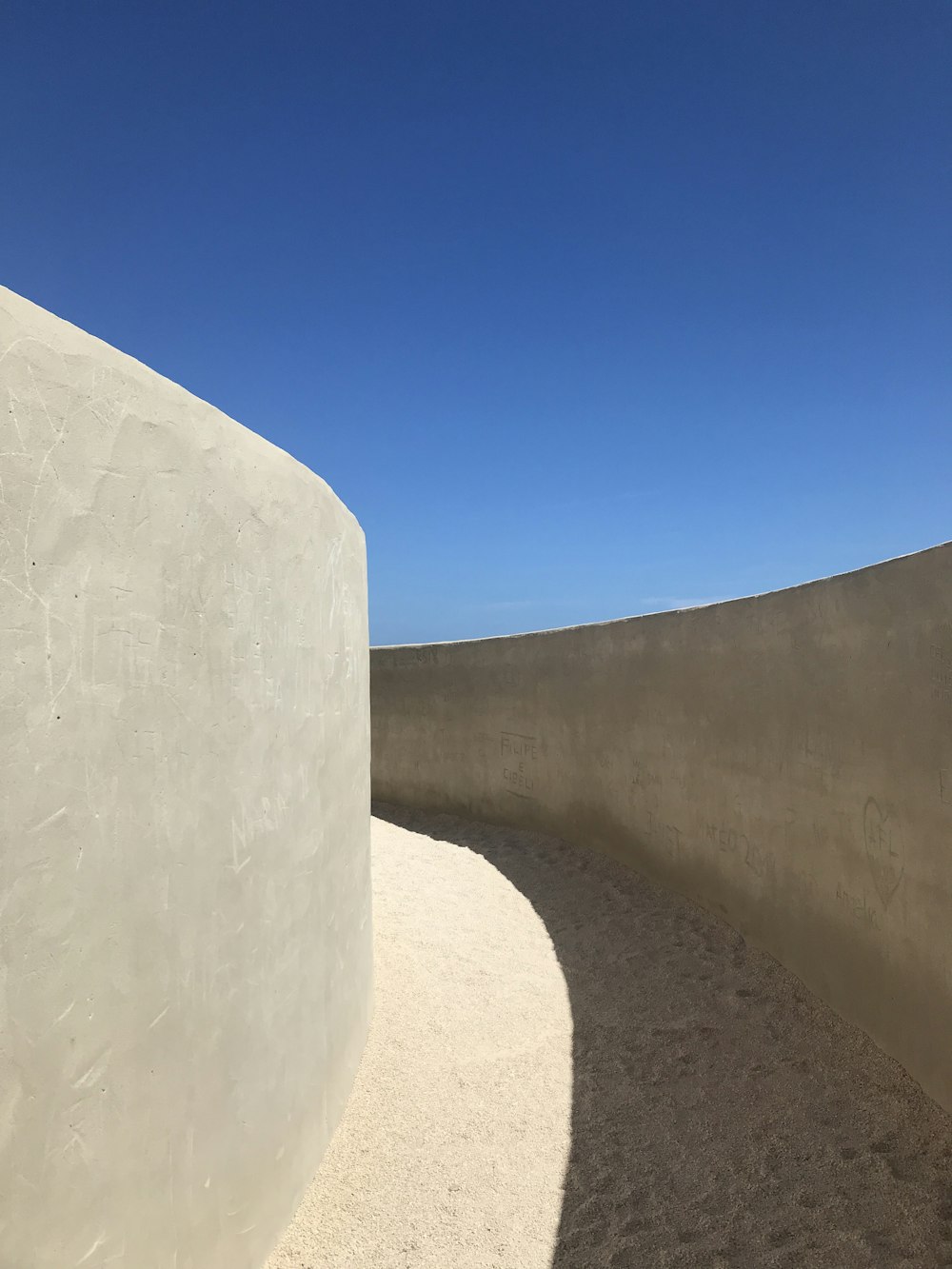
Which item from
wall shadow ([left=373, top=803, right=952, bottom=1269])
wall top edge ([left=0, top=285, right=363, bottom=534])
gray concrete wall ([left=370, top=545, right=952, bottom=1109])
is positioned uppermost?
wall top edge ([left=0, top=285, right=363, bottom=534])

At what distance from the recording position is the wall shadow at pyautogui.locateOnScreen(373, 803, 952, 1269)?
2.79m

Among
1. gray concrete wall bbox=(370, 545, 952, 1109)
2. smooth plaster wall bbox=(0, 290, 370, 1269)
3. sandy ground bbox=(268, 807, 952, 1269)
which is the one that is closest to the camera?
smooth plaster wall bbox=(0, 290, 370, 1269)

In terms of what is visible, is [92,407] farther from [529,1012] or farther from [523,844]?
[523,844]

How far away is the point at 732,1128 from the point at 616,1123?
487 millimetres

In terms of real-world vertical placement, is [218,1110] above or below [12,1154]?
below

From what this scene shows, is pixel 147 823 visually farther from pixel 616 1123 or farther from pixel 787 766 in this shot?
pixel 787 766

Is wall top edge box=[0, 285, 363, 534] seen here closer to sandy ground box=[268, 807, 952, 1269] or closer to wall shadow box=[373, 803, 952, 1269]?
sandy ground box=[268, 807, 952, 1269]

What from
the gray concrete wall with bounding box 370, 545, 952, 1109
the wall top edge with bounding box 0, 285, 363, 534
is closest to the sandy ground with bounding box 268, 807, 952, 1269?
the gray concrete wall with bounding box 370, 545, 952, 1109

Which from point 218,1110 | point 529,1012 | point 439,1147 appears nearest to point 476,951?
point 529,1012

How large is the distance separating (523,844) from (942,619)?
5.25 m

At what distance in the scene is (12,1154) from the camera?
149 cm

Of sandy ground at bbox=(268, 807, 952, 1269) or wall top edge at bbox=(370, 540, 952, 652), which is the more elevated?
wall top edge at bbox=(370, 540, 952, 652)

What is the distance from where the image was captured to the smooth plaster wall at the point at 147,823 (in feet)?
5.07

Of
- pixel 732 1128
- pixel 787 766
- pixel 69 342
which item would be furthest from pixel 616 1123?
pixel 69 342
